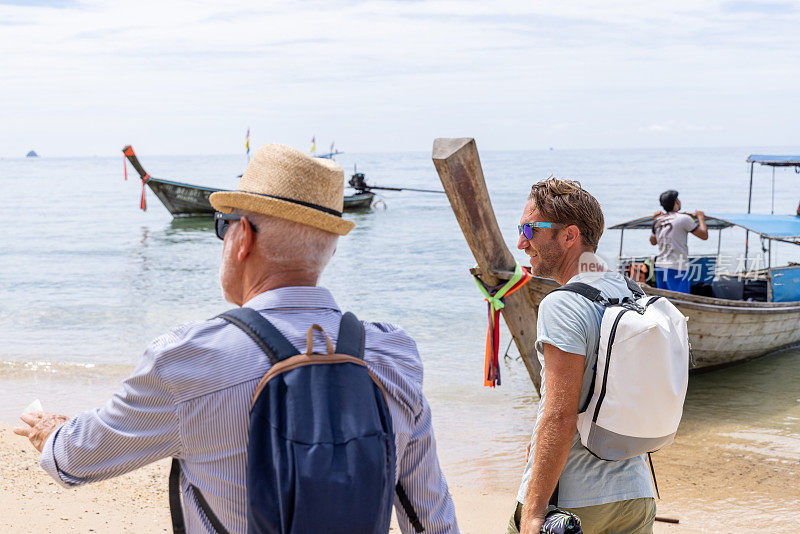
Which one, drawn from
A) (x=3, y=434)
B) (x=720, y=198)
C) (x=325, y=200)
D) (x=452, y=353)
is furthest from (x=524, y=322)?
(x=720, y=198)

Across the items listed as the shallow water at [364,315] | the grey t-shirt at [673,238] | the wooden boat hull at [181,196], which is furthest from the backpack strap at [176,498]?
the wooden boat hull at [181,196]

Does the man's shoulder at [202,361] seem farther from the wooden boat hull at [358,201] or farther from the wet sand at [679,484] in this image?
the wooden boat hull at [358,201]

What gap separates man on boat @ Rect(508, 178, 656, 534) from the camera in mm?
2137

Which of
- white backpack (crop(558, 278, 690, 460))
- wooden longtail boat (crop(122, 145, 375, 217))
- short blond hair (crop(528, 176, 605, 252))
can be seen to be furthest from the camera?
wooden longtail boat (crop(122, 145, 375, 217))

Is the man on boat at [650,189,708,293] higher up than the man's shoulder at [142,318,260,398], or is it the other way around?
the man's shoulder at [142,318,260,398]

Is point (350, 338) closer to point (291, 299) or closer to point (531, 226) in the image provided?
point (291, 299)

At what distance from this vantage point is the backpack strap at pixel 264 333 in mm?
1401

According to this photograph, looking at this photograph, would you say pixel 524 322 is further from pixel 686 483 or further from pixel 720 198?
pixel 720 198

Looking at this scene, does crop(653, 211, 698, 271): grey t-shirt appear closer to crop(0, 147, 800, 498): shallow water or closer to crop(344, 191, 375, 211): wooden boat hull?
crop(0, 147, 800, 498): shallow water

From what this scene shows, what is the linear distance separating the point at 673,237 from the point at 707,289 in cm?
145

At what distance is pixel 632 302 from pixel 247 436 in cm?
126

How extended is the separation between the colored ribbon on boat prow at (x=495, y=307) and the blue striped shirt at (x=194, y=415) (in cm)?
307

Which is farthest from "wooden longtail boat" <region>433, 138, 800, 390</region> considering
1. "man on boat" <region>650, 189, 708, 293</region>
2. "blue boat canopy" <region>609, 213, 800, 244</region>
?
"man on boat" <region>650, 189, 708, 293</region>

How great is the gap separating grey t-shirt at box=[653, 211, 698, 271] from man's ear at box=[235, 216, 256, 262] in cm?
954
